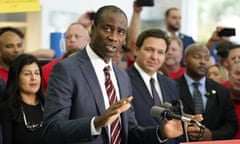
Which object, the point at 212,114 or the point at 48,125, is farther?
the point at 212,114

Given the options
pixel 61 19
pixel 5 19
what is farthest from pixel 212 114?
pixel 5 19

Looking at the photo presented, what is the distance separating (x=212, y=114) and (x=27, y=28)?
3270 mm

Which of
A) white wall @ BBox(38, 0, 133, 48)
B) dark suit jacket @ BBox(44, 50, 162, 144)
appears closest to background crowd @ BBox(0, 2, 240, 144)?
dark suit jacket @ BBox(44, 50, 162, 144)

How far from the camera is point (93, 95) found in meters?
2.47

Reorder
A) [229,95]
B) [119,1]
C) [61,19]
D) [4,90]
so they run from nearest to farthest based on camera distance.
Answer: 1. [4,90]
2. [229,95]
3. [61,19]
4. [119,1]

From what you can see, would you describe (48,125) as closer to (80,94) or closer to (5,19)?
(80,94)

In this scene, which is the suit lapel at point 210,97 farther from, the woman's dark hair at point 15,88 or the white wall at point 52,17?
the white wall at point 52,17

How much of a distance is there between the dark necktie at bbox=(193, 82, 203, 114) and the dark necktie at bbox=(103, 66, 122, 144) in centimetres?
145

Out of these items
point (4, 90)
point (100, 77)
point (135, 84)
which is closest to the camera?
point (100, 77)

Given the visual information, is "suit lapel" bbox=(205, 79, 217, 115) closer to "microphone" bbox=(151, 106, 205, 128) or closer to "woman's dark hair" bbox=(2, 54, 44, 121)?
"woman's dark hair" bbox=(2, 54, 44, 121)

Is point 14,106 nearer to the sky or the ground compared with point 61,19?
nearer to the ground

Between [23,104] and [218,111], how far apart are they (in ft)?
4.52

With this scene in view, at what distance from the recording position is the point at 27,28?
6.45m

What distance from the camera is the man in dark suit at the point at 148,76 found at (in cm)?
333
